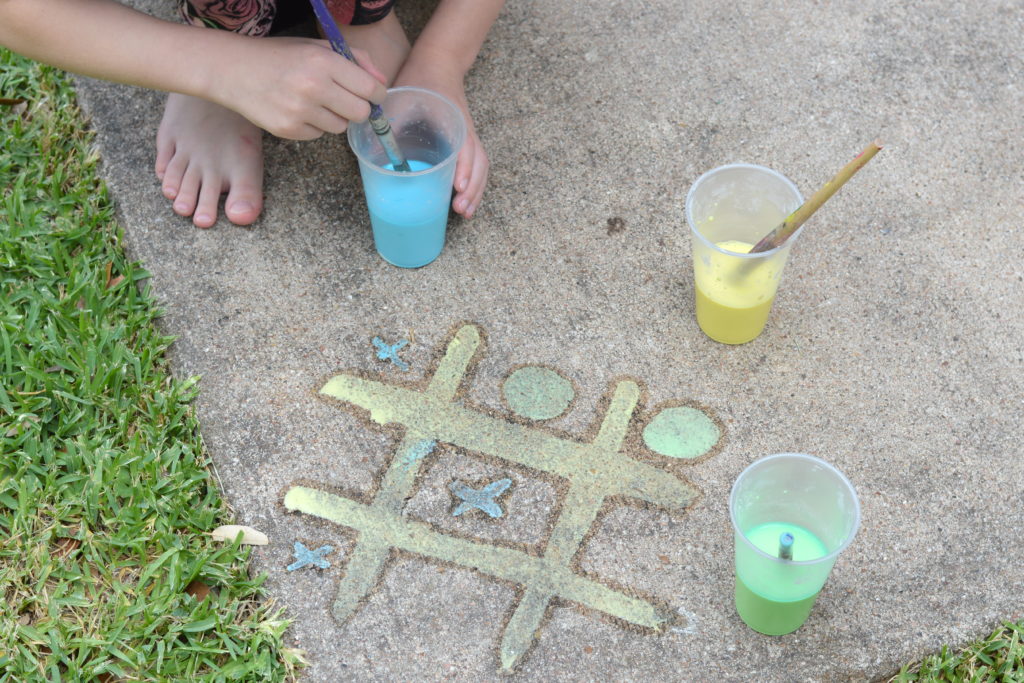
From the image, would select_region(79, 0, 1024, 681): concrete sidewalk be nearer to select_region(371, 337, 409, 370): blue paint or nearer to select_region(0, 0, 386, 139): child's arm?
select_region(371, 337, 409, 370): blue paint

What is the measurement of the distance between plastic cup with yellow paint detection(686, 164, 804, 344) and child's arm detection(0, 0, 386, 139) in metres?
0.62

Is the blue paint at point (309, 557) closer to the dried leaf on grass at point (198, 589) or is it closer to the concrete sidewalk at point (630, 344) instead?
the concrete sidewalk at point (630, 344)

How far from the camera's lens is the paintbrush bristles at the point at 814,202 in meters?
1.46

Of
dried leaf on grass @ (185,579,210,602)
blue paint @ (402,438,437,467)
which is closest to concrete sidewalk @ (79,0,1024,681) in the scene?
blue paint @ (402,438,437,467)

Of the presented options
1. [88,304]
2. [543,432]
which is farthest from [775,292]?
[88,304]

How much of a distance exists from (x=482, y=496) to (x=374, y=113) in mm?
697

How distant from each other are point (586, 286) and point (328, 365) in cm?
52

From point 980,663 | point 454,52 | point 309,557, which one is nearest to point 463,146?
point 454,52

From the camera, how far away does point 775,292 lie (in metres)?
1.89

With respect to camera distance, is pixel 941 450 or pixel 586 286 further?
pixel 586 286

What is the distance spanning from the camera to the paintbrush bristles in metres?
1.46

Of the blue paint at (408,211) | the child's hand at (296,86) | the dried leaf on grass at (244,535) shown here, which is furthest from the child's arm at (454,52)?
the dried leaf on grass at (244,535)

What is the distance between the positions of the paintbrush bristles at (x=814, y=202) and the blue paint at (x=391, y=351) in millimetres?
668

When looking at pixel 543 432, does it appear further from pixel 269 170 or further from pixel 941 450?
pixel 269 170
